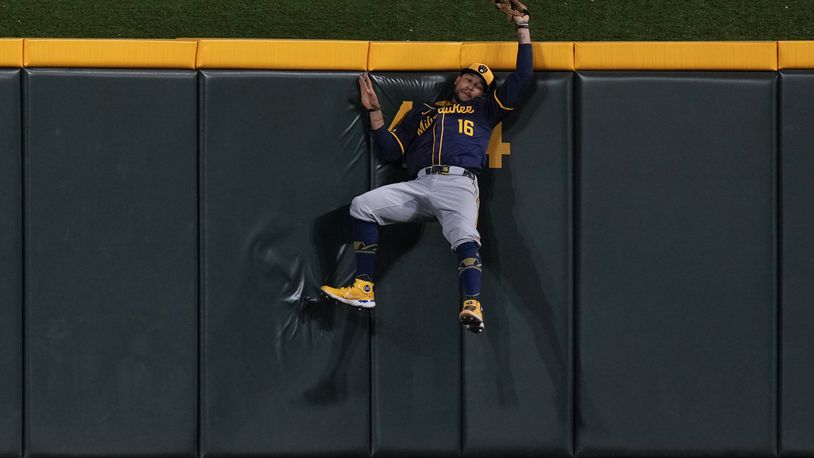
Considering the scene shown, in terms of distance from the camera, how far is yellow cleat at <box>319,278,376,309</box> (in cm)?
462

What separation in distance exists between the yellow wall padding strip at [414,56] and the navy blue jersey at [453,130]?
23 centimetres

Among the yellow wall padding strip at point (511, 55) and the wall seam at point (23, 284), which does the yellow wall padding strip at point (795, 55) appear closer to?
the yellow wall padding strip at point (511, 55)

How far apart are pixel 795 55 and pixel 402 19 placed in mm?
2548

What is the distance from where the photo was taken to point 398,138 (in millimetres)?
4734

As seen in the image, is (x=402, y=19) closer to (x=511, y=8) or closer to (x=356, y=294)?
(x=511, y=8)

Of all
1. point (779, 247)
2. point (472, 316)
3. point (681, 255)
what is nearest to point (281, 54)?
point (472, 316)

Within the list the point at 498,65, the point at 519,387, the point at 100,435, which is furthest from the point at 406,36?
the point at 100,435

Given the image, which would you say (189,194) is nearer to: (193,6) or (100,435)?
(100,435)

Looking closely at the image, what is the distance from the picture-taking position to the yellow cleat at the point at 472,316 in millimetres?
4371

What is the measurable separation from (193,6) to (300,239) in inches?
85.4

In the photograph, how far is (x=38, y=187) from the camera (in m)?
4.75

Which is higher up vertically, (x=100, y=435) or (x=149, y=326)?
(x=149, y=326)

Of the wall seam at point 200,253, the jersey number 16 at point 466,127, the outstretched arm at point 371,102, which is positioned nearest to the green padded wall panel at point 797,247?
the jersey number 16 at point 466,127

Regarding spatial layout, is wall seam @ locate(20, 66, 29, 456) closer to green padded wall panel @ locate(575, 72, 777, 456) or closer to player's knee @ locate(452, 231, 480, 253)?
player's knee @ locate(452, 231, 480, 253)
